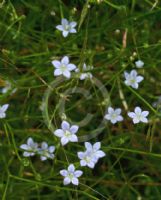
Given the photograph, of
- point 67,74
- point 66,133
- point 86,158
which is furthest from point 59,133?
point 67,74

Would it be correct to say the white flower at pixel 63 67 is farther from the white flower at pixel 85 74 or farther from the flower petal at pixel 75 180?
the flower petal at pixel 75 180

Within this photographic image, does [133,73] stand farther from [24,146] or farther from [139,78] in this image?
[24,146]

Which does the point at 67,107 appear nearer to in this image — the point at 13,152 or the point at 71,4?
the point at 13,152

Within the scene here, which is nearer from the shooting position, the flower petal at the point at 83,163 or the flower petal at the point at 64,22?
the flower petal at the point at 83,163

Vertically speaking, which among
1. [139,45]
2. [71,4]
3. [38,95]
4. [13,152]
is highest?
[71,4]

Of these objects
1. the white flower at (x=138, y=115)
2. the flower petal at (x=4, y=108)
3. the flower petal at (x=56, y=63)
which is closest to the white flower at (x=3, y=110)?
the flower petal at (x=4, y=108)

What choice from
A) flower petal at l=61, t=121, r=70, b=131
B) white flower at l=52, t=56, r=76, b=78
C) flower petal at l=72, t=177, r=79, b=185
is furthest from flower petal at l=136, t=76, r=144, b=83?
flower petal at l=72, t=177, r=79, b=185

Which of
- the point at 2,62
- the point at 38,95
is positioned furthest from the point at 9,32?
the point at 38,95
